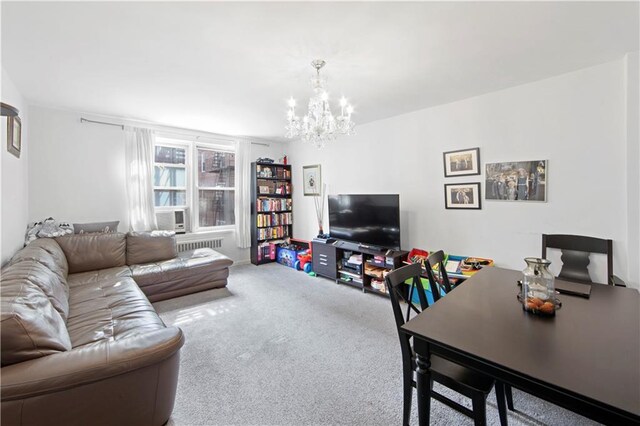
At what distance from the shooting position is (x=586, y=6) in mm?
1663

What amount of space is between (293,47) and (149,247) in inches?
127

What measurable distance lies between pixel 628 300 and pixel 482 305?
0.82 metres

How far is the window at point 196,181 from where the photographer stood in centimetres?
452

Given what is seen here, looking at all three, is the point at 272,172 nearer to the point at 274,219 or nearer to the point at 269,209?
the point at 269,209

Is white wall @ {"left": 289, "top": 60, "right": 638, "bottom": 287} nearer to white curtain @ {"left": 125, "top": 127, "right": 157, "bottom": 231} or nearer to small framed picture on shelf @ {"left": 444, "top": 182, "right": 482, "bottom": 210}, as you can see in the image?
small framed picture on shelf @ {"left": 444, "top": 182, "right": 482, "bottom": 210}

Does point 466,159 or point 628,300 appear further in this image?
point 466,159

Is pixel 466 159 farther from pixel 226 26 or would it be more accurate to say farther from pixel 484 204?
pixel 226 26

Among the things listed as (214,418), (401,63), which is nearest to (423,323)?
(214,418)

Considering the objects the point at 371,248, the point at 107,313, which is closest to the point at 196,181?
the point at 107,313

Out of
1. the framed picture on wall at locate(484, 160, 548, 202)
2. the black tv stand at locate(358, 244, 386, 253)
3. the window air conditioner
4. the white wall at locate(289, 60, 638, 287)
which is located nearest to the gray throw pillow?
the window air conditioner

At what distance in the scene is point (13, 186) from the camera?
266cm

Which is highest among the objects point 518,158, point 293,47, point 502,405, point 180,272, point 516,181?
point 293,47

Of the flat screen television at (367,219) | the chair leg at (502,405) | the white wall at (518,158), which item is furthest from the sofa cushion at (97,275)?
the chair leg at (502,405)

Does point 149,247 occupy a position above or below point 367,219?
below
